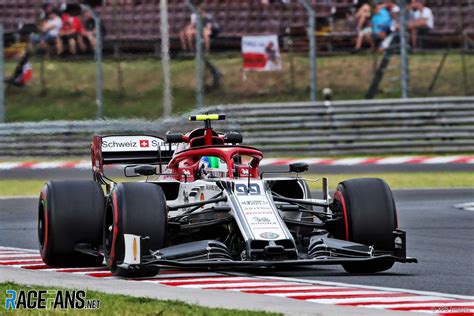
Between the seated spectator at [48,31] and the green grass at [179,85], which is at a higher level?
the seated spectator at [48,31]

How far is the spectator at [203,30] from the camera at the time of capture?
24938 mm

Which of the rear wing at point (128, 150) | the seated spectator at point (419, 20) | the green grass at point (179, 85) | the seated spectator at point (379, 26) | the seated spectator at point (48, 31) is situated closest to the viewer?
the rear wing at point (128, 150)

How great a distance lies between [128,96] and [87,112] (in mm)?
790

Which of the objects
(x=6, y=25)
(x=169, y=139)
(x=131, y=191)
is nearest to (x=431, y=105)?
(x=6, y=25)

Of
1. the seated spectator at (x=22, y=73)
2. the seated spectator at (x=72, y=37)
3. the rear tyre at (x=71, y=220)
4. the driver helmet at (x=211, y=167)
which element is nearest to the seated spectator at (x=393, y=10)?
the seated spectator at (x=72, y=37)

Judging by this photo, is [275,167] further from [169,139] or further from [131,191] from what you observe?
[131,191]

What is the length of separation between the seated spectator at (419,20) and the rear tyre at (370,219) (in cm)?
1400

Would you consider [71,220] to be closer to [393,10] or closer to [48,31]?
[48,31]

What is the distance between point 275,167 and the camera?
78.3 feet

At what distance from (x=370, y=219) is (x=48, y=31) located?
50.1 ft

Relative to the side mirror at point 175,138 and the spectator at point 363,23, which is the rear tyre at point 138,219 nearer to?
the side mirror at point 175,138

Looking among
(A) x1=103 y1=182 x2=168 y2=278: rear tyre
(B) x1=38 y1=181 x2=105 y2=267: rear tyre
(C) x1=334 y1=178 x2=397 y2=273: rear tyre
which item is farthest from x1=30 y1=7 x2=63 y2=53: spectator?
(A) x1=103 y1=182 x2=168 y2=278: rear tyre

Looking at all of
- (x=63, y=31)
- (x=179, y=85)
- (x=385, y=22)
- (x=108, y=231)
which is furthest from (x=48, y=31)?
(x=108, y=231)

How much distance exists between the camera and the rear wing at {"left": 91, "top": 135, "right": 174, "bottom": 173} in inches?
534
